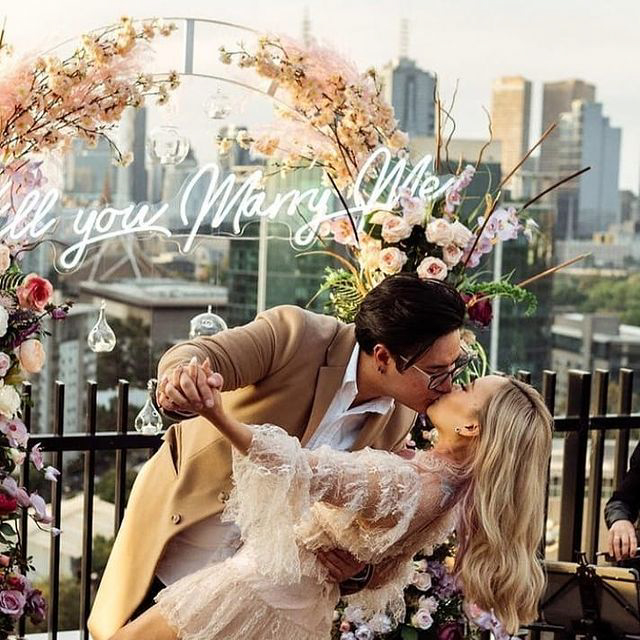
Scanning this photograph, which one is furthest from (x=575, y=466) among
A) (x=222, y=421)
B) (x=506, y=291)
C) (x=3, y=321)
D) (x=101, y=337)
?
(x=222, y=421)

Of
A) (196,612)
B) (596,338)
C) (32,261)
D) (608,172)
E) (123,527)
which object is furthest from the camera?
(608,172)

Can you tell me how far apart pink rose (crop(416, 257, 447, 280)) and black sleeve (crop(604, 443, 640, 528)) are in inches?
32.1

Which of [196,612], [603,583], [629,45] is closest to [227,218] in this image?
[603,583]

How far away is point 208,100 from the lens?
3.71 meters

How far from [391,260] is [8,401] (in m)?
1.22

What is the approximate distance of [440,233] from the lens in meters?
3.45

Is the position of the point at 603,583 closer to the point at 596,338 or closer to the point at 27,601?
the point at 27,601

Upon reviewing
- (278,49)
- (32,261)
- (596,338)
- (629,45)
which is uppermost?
(629,45)

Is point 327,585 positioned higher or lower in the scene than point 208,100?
lower

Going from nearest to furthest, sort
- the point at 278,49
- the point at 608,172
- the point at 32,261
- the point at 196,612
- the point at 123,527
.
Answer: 1. the point at 196,612
2. the point at 123,527
3. the point at 278,49
4. the point at 32,261
5. the point at 608,172

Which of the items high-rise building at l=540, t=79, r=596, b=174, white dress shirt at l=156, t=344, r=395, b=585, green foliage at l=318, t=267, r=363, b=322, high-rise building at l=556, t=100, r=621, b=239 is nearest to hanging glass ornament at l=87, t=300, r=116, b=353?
green foliage at l=318, t=267, r=363, b=322

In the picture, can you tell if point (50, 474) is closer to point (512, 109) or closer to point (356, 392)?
point (356, 392)

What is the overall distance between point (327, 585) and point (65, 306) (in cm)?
115

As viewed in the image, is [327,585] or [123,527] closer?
[327,585]
